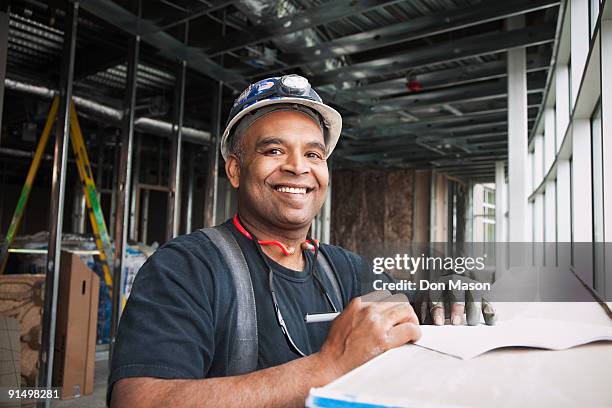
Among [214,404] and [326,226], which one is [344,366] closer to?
[214,404]

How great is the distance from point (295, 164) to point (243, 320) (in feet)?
1.54

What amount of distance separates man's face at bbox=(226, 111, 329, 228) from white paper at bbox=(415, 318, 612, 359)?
63cm

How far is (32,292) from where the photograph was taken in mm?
3434

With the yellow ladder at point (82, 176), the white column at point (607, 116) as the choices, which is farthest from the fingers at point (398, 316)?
the yellow ladder at point (82, 176)

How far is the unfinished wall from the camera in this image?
32.9ft

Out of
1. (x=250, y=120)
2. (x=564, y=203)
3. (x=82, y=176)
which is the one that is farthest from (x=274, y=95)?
(x=564, y=203)

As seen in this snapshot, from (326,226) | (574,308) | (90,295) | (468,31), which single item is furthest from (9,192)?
(574,308)

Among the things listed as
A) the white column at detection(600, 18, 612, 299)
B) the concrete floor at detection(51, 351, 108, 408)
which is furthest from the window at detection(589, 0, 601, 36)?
the concrete floor at detection(51, 351, 108, 408)

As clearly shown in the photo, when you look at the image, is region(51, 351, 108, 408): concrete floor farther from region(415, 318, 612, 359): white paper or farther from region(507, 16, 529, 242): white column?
region(507, 16, 529, 242): white column

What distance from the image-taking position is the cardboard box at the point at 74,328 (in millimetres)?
3566

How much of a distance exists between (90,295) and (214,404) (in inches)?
126

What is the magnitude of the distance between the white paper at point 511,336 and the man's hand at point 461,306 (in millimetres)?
51

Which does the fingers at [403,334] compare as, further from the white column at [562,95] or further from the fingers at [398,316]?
the white column at [562,95]

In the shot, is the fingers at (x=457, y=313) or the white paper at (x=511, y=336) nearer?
the white paper at (x=511, y=336)
